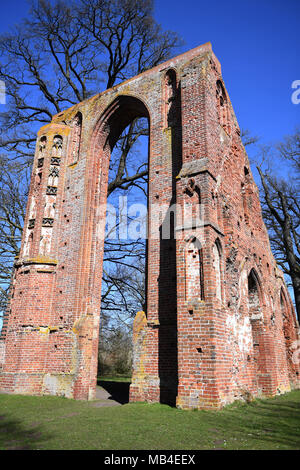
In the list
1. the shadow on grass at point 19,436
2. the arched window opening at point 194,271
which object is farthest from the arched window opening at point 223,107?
the shadow on grass at point 19,436

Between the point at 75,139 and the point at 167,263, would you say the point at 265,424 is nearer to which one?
the point at 167,263

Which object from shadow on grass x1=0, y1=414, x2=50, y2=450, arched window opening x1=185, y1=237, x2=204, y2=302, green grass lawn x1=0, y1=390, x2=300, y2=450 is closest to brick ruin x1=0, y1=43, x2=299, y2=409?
arched window opening x1=185, y1=237, x2=204, y2=302

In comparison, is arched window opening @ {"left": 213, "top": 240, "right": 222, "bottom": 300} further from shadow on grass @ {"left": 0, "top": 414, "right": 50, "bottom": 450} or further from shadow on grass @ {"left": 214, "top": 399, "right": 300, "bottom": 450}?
shadow on grass @ {"left": 0, "top": 414, "right": 50, "bottom": 450}

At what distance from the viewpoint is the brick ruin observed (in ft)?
24.5

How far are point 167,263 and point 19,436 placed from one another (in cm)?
486

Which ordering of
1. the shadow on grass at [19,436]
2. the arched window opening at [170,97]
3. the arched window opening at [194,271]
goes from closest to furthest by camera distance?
1. the shadow on grass at [19,436]
2. the arched window opening at [194,271]
3. the arched window opening at [170,97]

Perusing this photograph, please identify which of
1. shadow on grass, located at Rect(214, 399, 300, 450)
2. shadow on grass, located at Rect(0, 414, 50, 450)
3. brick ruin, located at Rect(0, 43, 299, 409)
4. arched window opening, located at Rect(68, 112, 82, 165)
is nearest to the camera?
shadow on grass, located at Rect(0, 414, 50, 450)

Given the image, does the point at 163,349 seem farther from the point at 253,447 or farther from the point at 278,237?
the point at 278,237

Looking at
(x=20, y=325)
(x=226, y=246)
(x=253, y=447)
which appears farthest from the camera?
(x=20, y=325)

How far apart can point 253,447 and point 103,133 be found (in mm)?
10732

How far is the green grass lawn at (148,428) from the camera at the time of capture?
4.37 m

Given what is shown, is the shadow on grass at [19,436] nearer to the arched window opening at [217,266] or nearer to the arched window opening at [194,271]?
the arched window opening at [194,271]

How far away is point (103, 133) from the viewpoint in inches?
493

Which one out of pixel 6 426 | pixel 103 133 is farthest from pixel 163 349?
pixel 103 133
